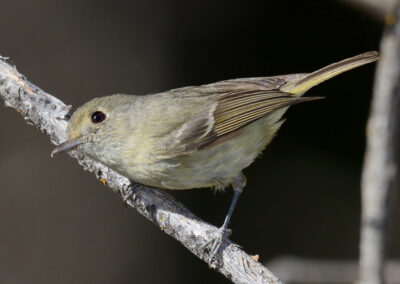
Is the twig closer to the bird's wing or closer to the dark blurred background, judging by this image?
the bird's wing

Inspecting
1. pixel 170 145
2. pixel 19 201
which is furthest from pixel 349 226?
pixel 19 201

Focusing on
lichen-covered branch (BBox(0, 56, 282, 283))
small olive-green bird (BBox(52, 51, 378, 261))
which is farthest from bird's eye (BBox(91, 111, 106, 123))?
lichen-covered branch (BBox(0, 56, 282, 283))

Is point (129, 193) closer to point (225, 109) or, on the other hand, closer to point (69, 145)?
point (69, 145)

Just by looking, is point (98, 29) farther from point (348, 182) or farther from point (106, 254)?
point (348, 182)

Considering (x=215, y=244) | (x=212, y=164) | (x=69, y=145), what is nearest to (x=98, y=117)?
(x=69, y=145)

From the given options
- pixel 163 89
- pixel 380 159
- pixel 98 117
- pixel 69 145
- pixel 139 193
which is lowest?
pixel 380 159

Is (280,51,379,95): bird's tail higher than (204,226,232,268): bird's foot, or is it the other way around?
(280,51,379,95): bird's tail
